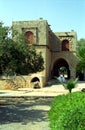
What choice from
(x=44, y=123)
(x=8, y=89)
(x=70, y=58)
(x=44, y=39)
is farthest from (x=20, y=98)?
(x=70, y=58)

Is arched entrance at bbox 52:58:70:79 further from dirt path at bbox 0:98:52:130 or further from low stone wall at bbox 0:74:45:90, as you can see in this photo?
dirt path at bbox 0:98:52:130

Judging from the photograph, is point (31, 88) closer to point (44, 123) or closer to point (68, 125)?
point (44, 123)

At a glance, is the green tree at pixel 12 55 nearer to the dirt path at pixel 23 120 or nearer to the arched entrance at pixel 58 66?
the dirt path at pixel 23 120

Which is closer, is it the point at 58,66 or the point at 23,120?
the point at 23,120

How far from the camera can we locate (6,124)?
1390 cm

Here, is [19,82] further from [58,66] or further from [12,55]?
[58,66]

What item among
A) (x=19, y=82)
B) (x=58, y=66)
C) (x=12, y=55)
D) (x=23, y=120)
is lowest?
(x=23, y=120)

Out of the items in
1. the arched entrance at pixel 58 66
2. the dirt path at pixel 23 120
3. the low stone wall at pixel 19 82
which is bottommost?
the dirt path at pixel 23 120

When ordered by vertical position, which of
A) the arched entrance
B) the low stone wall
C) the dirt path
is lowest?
the dirt path

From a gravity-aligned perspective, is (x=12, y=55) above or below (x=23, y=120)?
above

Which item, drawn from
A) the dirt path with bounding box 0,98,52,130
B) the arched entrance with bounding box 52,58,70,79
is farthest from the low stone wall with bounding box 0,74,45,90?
the arched entrance with bounding box 52,58,70,79

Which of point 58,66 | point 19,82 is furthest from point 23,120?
point 58,66

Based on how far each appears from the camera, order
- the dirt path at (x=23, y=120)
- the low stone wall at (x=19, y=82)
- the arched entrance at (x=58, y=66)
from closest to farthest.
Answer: the dirt path at (x=23, y=120)
the low stone wall at (x=19, y=82)
the arched entrance at (x=58, y=66)

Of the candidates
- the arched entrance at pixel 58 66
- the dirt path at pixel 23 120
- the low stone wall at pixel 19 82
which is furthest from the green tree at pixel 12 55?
the arched entrance at pixel 58 66
